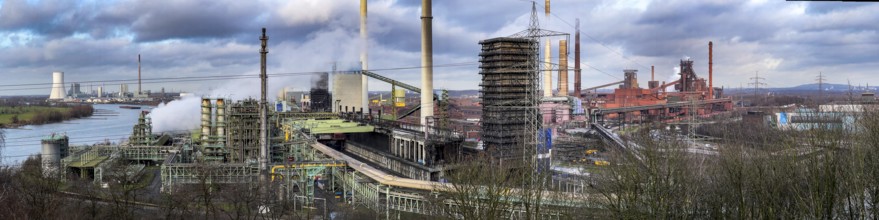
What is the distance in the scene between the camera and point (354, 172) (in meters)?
15.9

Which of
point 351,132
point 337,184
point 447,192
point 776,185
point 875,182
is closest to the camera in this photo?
point 875,182

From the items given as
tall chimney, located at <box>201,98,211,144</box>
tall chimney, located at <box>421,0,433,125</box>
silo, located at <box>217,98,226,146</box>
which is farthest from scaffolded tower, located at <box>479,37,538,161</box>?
tall chimney, located at <box>201,98,211,144</box>

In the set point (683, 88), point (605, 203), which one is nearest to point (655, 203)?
point (605, 203)

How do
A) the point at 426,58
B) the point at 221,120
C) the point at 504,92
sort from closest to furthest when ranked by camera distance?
the point at 504,92, the point at 221,120, the point at 426,58

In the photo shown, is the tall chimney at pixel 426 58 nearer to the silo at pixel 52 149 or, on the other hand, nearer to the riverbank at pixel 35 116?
the silo at pixel 52 149

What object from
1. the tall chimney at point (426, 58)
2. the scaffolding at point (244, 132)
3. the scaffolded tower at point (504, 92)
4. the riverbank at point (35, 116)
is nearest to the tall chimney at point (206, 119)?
the scaffolding at point (244, 132)

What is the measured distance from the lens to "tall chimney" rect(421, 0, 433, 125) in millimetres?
24391

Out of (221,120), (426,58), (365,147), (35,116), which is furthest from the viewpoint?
(35,116)

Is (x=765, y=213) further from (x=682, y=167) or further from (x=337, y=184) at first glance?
(x=337, y=184)

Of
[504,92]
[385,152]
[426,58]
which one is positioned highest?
[426,58]

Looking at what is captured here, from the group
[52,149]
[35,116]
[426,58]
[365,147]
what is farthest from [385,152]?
[35,116]

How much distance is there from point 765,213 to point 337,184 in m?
→ 12.1

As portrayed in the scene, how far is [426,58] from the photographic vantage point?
24625 mm

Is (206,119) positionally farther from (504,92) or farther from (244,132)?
(504,92)
